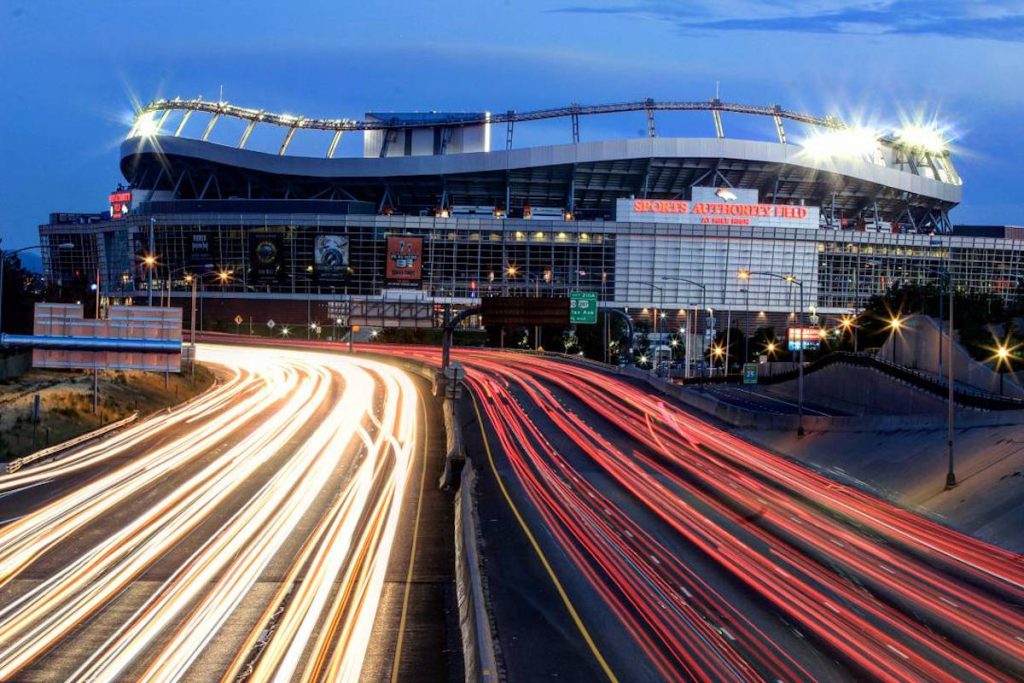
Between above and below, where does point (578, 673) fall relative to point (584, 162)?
below

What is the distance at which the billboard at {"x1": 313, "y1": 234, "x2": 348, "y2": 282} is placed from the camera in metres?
192

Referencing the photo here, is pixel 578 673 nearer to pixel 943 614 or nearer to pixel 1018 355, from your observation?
pixel 943 614

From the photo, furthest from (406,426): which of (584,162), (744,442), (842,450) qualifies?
(584,162)

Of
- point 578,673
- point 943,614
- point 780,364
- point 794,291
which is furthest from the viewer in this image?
point 794,291

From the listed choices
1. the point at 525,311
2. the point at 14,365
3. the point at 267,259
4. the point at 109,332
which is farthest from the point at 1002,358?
the point at 267,259

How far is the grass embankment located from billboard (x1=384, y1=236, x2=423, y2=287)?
328ft

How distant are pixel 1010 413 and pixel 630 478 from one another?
56.1 feet

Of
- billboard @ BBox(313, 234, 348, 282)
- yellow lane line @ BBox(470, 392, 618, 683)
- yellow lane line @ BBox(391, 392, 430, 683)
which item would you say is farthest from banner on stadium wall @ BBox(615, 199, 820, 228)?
yellow lane line @ BBox(470, 392, 618, 683)

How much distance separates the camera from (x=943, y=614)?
31141mm

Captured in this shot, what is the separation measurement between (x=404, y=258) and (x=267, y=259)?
2036 cm

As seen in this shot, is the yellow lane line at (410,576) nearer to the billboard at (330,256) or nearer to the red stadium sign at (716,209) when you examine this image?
the billboard at (330,256)

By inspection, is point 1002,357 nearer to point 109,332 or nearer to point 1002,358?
point 1002,358

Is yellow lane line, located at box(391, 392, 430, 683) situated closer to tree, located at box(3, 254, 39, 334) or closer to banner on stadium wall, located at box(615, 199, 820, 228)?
tree, located at box(3, 254, 39, 334)

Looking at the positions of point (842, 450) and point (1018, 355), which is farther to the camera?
point (1018, 355)
